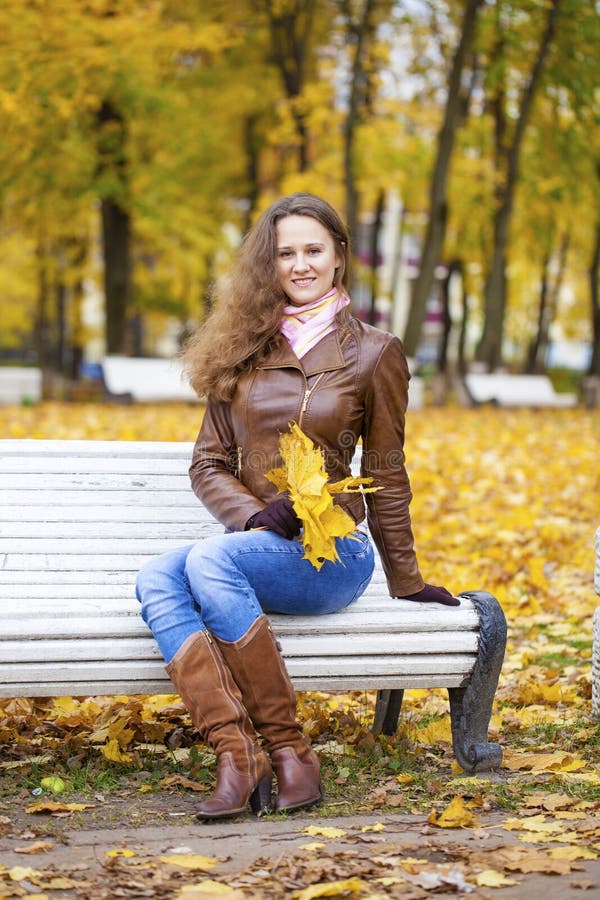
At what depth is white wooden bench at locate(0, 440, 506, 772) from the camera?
3650 millimetres

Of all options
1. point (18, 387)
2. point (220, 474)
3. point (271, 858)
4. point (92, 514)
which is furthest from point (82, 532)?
point (18, 387)

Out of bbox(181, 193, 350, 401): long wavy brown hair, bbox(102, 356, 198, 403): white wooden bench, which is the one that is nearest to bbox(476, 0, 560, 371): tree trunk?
bbox(102, 356, 198, 403): white wooden bench

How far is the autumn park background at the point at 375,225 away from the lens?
4219 mm

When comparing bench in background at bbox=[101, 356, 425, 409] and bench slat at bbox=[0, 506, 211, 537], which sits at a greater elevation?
bench slat at bbox=[0, 506, 211, 537]

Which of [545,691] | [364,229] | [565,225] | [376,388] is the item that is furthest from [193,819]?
[364,229]

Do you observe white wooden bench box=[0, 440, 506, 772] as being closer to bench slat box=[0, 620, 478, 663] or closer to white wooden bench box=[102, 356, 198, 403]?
bench slat box=[0, 620, 478, 663]

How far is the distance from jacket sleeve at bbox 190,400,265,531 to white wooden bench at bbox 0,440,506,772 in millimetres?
359

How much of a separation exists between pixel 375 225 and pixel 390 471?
25.0m

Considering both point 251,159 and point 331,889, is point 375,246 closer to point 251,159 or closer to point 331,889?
point 251,159

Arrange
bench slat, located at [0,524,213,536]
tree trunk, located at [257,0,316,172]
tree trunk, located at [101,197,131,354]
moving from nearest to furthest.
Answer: bench slat, located at [0,524,213,536] → tree trunk, located at [257,0,316,172] → tree trunk, located at [101,197,131,354]

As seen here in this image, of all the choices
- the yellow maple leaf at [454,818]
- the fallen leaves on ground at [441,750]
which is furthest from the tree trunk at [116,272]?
the yellow maple leaf at [454,818]

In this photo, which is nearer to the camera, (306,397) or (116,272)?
(306,397)

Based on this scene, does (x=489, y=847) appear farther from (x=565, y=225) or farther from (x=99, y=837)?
(x=565, y=225)

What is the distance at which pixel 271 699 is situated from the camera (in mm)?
3602
